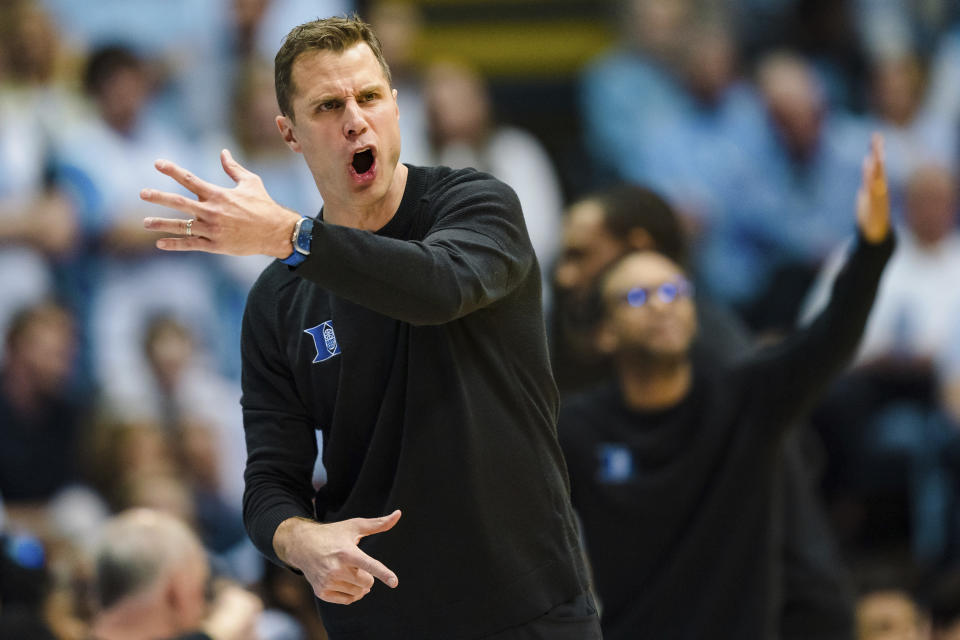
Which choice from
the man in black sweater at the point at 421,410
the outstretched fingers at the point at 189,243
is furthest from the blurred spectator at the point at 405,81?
the outstretched fingers at the point at 189,243

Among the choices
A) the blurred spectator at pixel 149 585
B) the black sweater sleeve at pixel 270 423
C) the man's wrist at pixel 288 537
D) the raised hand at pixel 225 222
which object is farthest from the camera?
the blurred spectator at pixel 149 585

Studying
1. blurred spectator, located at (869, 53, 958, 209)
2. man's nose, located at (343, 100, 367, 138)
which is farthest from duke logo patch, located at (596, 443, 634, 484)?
blurred spectator, located at (869, 53, 958, 209)

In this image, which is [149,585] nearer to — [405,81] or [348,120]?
[348,120]

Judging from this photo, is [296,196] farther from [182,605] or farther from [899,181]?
[182,605]

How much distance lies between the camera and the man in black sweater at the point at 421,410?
2.93 metres

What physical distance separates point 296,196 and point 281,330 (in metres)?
4.71

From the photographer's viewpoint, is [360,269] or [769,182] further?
[769,182]

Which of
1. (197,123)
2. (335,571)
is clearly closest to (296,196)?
(197,123)

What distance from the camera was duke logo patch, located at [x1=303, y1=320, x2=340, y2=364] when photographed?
3014 millimetres

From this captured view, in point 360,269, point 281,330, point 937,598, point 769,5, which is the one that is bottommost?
point 937,598

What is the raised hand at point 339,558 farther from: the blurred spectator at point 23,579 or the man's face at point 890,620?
the man's face at point 890,620

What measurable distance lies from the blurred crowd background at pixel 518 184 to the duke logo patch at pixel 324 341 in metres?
2.98

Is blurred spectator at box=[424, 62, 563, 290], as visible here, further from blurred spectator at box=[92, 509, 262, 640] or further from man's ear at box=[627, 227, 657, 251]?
blurred spectator at box=[92, 509, 262, 640]

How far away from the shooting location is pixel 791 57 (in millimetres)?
8609
